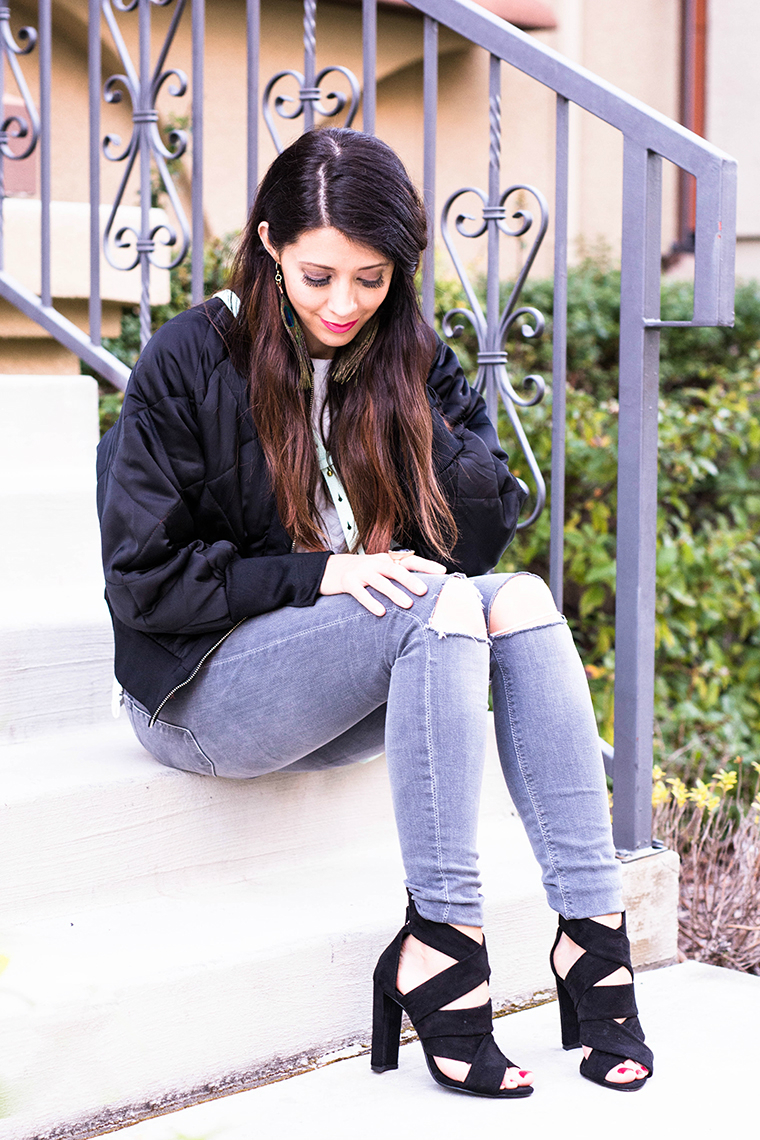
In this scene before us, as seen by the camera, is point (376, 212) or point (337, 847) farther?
point (337, 847)

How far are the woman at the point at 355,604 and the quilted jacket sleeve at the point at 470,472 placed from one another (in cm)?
1

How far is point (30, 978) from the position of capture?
1.64 meters

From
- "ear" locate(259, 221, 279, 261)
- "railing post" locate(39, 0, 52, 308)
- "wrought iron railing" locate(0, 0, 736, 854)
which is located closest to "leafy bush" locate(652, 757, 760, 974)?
"wrought iron railing" locate(0, 0, 736, 854)

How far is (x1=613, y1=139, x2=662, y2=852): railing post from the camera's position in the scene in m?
2.06

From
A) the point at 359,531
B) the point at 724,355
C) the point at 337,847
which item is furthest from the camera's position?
the point at 724,355

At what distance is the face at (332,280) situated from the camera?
5.93 feet

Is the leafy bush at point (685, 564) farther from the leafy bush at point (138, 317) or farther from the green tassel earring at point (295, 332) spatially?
the green tassel earring at point (295, 332)

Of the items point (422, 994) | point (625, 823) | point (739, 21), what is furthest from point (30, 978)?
point (739, 21)

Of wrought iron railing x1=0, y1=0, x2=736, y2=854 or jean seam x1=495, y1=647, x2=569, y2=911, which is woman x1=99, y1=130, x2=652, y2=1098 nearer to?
jean seam x1=495, y1=647, x2=569, y2=911

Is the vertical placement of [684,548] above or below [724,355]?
below

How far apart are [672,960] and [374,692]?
88cm

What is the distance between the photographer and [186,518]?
1.83 m

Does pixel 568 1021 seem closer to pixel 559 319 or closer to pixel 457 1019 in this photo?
pixel 457 1019

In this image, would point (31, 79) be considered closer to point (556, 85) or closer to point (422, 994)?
point (556, 85)
